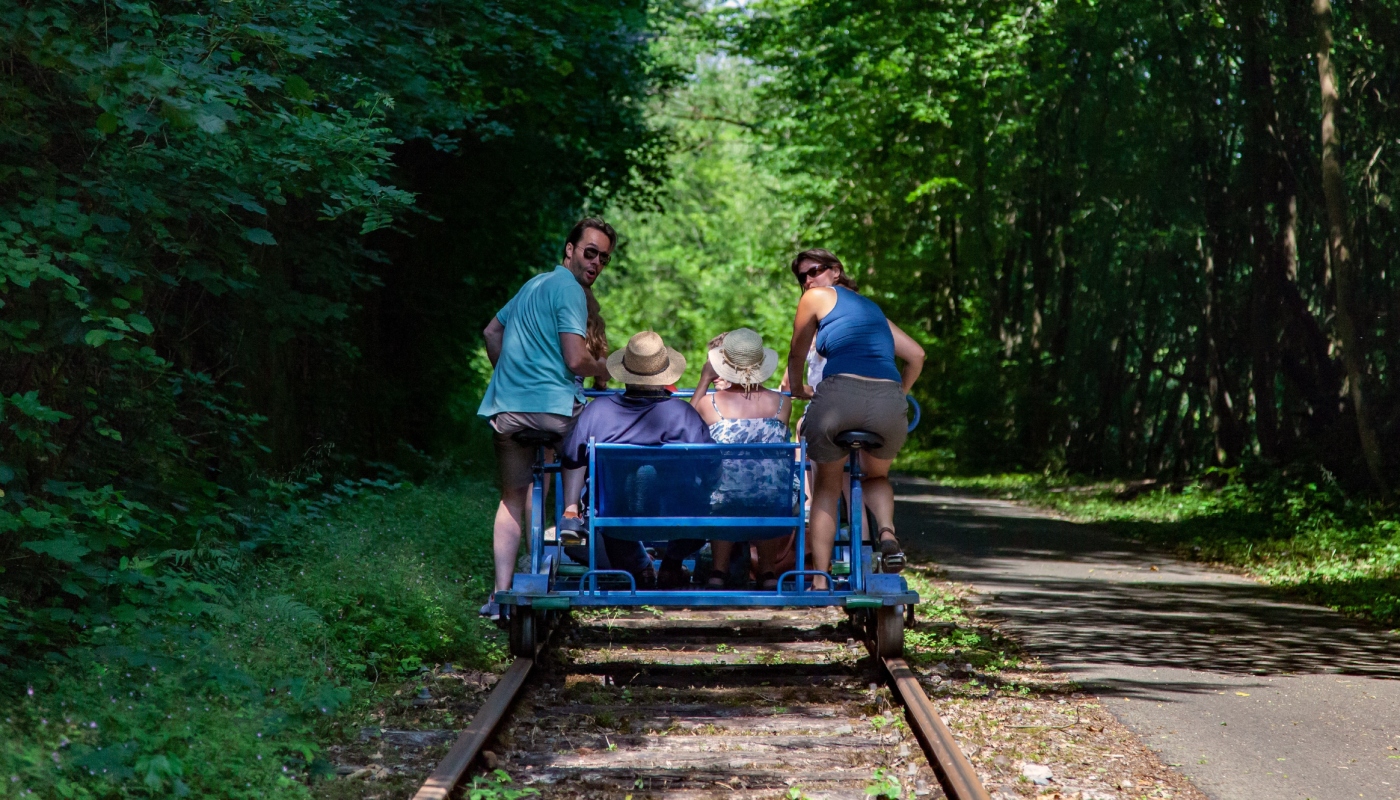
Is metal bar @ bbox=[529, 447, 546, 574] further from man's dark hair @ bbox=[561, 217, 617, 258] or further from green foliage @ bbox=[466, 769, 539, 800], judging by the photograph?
green foliage @ bbox=[466, 769, 539, 800]

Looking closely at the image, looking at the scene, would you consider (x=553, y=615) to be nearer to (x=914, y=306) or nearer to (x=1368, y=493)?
(x=1368, y=493)

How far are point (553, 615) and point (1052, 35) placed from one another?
1930 cm

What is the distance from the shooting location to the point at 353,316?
15.9 meters

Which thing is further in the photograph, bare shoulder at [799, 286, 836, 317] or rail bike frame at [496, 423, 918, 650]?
bare shoulder at [799, 286, 836, 317]

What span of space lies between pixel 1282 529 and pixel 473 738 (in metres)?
12.8

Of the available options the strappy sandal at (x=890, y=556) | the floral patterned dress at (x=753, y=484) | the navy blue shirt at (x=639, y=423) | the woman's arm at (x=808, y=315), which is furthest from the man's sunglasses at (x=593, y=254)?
the strappy sandal at (x=890, y=556)

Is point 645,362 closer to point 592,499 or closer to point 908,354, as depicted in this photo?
point 592,499

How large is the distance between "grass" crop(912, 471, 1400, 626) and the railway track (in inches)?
211

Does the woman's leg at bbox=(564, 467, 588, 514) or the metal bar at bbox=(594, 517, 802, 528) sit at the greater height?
the woman's leg at bbox=(564, 467, 588, 514)

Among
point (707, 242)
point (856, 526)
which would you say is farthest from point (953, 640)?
point (707, 242)

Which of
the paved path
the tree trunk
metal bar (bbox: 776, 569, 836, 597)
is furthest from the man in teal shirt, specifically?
the tree trunk

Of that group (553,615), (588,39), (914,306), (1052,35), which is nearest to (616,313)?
(914,306)

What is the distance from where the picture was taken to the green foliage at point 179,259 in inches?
264

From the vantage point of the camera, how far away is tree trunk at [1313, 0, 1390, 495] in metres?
15.4
